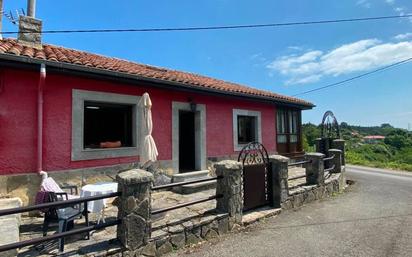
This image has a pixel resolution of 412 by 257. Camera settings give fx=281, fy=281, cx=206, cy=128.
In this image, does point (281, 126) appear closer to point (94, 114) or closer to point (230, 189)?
point (230, 189)

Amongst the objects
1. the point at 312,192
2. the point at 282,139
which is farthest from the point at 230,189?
the point at 282,139

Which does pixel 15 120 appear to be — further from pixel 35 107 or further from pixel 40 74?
pixel 40 74

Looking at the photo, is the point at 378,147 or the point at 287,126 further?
the point at 378,147

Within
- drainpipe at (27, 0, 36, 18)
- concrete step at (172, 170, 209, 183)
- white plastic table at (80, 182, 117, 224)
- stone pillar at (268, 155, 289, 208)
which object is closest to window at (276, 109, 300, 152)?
concrete step at (172, 170, 209, 183)

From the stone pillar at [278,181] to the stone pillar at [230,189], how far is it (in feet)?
4.75

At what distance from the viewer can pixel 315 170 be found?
8539 mm

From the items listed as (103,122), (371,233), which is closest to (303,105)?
(371,233)

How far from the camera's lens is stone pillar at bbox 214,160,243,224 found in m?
5.64

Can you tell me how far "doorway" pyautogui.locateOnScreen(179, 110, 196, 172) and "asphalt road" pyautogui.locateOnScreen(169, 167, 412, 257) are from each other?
3999 mm

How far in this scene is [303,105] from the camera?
1404 cm

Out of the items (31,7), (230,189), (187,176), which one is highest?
(31,7)

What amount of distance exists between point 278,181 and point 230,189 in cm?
175

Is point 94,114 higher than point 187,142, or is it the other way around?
point 94,114

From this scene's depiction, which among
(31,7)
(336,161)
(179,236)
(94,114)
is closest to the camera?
(179,236)
